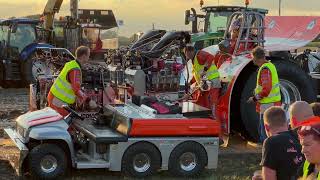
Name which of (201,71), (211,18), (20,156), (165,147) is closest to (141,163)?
(165,147)

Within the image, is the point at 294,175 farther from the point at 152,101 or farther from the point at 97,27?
the point at 97,27

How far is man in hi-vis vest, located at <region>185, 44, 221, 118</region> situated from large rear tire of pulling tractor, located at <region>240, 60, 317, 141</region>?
48 centimetres

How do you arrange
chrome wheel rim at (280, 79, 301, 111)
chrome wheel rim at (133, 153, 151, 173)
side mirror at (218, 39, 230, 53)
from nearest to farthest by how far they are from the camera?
chrome wheel rim at (133, 153, 151, 173), side mirror at (218, 39, 230, 53), chrome wheel rim at (280, 79, 301, 111)

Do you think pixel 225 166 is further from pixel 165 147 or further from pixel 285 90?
pixel 285 90

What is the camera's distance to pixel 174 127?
24.9 feet

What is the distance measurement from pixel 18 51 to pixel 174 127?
13.3m

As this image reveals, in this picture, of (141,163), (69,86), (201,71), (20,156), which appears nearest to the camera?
(20,156)

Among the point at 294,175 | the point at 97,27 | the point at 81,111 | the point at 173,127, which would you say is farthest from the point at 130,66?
the point at 97,27

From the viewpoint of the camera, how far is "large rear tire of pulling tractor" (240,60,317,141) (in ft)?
32.1

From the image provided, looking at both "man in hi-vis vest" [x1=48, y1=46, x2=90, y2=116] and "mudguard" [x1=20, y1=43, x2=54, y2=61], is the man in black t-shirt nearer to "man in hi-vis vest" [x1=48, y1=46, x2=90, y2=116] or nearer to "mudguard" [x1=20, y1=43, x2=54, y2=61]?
"man in hi-vis vest" [x1=48, y1=46, x2=90, y2=116]

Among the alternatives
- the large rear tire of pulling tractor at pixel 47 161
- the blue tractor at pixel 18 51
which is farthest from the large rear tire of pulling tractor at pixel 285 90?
the blue tractor at pixel 18 51

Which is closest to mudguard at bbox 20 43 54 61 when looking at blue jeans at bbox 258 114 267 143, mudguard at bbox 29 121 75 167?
blue jeans at bbox 258 114 267 143

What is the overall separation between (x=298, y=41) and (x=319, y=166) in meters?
8.02

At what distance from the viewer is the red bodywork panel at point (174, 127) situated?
24.4ft
